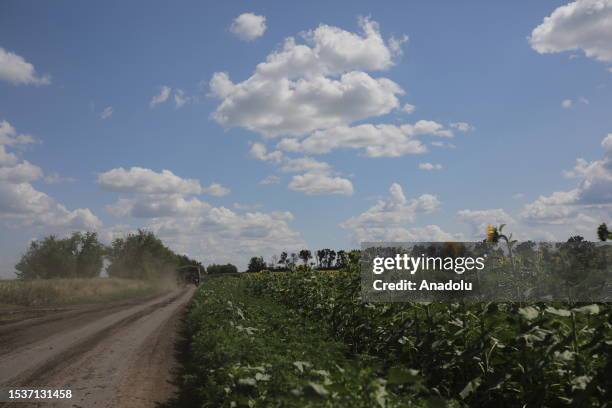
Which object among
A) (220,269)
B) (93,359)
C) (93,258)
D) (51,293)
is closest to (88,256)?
(93,258)

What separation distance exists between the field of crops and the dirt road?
Result: 0.87 metres

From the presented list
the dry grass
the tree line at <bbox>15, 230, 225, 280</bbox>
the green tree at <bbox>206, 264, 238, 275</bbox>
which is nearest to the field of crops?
the dry grass

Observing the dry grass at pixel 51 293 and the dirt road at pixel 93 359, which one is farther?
the dry grass at pixel 51 293

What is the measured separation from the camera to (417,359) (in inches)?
327

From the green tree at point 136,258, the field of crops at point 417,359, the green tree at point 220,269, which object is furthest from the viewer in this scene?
the green tree at point 220,269

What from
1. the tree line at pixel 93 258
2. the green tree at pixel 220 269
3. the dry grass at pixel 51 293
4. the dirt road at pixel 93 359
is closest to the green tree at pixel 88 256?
the tree line at pixel 93 258

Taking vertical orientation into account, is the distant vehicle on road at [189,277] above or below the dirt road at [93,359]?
above

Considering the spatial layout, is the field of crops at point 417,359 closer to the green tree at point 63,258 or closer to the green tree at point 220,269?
the green tree at point 63,258

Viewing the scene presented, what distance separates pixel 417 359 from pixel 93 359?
832 cm

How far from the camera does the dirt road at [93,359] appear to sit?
9953mm

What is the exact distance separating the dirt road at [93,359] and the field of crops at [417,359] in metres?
0.87

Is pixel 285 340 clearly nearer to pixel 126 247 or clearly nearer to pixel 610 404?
pixel 610 404

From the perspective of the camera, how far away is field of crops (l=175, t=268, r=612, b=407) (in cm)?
513

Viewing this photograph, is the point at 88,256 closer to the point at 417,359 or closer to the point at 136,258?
the point at 136,258
